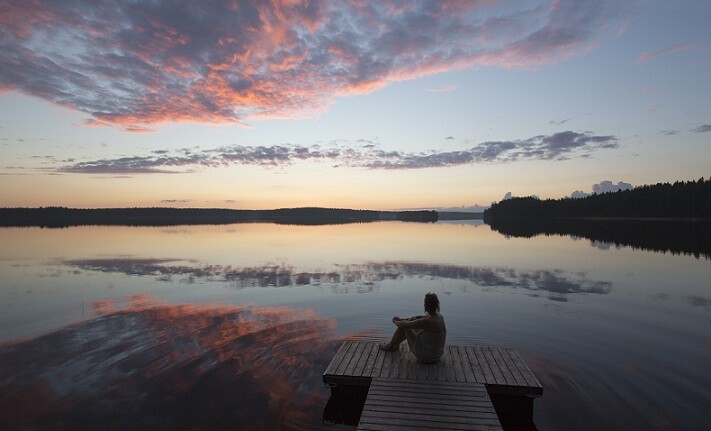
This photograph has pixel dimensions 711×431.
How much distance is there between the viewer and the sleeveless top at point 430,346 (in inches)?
494

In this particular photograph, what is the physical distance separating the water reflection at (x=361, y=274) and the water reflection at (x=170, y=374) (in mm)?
10498

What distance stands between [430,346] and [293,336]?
25.7ft

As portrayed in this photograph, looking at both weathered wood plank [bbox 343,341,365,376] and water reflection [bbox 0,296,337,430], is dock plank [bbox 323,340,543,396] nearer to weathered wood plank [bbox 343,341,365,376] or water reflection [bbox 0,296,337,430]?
weathered wood plank [bbox 343,341,365,376]

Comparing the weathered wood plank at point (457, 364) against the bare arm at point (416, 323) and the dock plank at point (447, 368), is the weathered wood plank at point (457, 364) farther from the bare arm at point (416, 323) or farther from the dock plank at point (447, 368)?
the bare arm at point (416, 323)

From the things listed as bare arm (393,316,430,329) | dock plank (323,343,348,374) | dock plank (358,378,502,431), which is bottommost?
dock plank (358,378,502,431)

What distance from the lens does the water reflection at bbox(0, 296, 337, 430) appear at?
1159 centimetres

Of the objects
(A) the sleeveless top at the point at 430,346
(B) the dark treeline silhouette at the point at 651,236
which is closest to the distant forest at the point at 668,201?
(B) the dark treeline silhouette at the point at 651,236

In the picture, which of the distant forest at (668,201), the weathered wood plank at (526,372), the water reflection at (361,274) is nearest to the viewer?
the weathered wood plank at (526,372)

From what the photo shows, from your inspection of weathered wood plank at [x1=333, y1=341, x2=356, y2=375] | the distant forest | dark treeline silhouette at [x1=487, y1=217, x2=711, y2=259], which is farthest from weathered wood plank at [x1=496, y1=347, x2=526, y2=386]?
the distant forest

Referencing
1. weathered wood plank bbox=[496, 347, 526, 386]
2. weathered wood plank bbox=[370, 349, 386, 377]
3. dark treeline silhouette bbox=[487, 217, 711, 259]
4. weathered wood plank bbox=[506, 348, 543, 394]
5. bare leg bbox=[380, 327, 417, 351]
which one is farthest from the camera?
dark treeline silhouette bbox=[487, 217, 711, 259]

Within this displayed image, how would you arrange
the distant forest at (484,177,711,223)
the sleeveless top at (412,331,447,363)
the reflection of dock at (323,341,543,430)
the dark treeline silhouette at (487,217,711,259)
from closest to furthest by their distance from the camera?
the reflection of dock at (323,341,543,430)
the sleeveless top at (412,331,447,363)
the dark treeline silhouette at (487,217,711,259)
the distant forest at (484,177,711,223)

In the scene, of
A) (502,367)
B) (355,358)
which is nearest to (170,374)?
(355,358)

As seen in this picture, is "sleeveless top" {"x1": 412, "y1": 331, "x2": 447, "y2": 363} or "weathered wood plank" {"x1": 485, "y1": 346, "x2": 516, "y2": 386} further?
"sleeveless top" {"x1": 412, "y1": 331, "x2": 447, "y2": 363}

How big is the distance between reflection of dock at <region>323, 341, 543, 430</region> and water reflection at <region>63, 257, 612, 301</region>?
14567 millimetres
